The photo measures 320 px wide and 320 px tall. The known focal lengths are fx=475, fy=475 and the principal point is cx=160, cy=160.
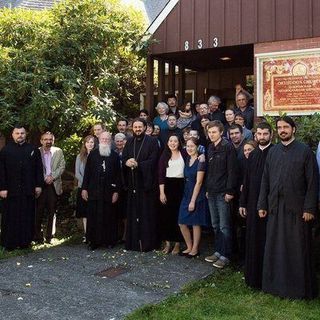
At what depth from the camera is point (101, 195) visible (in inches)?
293

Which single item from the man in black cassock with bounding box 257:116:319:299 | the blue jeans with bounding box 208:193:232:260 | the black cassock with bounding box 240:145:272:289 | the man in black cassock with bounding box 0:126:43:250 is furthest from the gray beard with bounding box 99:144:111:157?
the man in black cassock with bounding box 257:116:319:299

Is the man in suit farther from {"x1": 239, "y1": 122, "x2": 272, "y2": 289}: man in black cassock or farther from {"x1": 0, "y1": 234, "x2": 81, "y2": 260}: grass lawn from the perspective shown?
{"x1": 239, "y1": 122, "x2": 272, "y2": 289}: man in black cassock

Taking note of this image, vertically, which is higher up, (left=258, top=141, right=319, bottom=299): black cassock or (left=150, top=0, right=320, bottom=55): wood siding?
(left=150, top=0, right=320, bottom=55): wood siding

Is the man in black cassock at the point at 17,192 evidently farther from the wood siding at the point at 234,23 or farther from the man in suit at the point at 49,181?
the wood siding at the point at 234,23

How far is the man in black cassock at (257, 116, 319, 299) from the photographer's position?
16.8 ft

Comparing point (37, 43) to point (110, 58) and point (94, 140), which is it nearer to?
point (110, 58)

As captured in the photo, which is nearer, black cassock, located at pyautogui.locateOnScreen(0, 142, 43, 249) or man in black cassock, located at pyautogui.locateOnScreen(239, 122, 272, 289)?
man in black cassock, located at pyautogui.locateOnScreen(239, 122, 272, 289)

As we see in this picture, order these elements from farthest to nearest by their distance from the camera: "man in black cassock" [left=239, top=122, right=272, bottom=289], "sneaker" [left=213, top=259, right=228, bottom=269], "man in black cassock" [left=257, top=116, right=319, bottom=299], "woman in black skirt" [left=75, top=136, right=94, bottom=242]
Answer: "woman in black skirt" [left=75, top=136, right=94, bottom=242] < "sneaker" [left=213, top=259, right=228, bottom=269] < "man in black cassock" [left=239, top=122, right=272, bottom=289] < "man in black cassock" [left=257, top=116, right=319, bottom=299]

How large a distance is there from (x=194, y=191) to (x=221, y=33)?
3918mm

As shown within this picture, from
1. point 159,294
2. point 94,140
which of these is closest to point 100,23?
point 94,140

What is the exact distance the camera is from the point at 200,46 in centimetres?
943

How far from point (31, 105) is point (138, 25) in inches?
121

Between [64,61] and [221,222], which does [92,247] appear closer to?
[221,222]

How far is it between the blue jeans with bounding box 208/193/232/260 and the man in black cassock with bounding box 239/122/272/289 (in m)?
0.60
